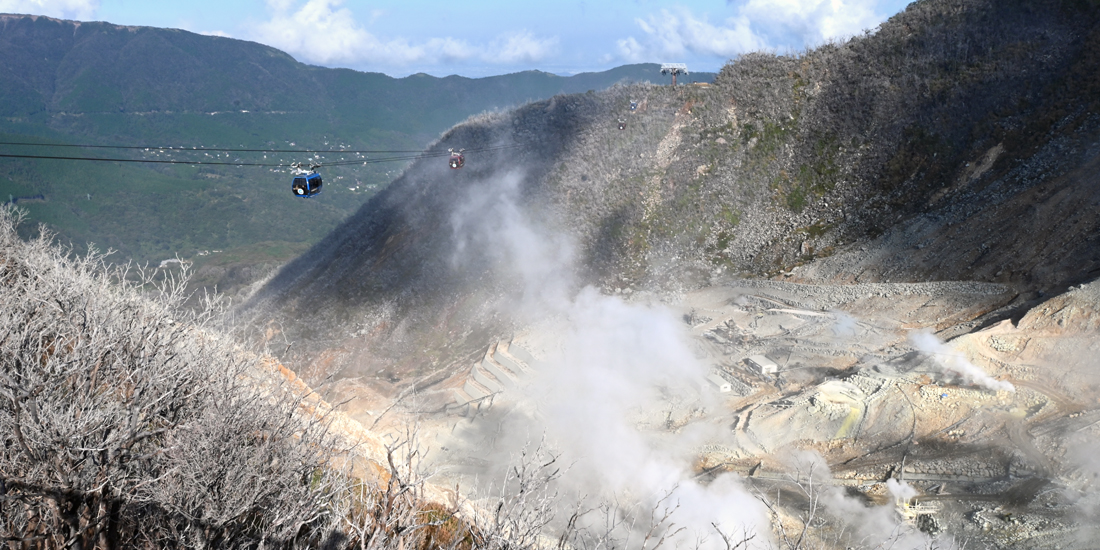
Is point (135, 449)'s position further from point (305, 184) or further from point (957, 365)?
point (957, 365)

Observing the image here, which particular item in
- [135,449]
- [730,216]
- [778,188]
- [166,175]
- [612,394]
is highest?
[778,188]

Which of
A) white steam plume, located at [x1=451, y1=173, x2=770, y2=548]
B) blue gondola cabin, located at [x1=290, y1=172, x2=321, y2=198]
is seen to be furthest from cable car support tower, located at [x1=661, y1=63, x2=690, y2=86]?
blue gondola cabin, located at [x1=290, y1=172, x2=321, y2=198]

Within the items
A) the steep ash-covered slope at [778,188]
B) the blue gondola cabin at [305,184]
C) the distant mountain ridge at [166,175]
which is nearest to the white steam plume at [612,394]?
the steep ash-covered slope at [778,188]

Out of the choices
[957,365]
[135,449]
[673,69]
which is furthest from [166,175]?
[957,365]

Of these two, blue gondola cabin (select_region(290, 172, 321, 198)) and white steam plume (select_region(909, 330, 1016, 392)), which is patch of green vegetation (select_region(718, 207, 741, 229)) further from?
blue gondola cabin (select_region(290, 172, 321, 198))

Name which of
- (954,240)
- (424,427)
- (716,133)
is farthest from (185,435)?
(716,133)

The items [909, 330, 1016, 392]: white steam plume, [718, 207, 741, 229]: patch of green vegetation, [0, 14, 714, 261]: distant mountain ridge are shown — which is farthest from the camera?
[0, 14, 714, 261]: distant mountain ridge
